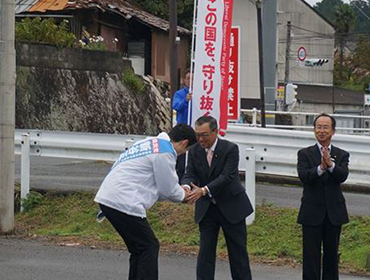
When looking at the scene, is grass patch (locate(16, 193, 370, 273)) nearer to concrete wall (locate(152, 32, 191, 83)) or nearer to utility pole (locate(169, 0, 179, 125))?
utility pole (locate(169, 0, 179, 125))

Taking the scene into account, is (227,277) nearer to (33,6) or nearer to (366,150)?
(366,150)

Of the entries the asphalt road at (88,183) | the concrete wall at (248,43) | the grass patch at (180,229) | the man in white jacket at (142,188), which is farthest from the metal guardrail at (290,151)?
the concrete wall at (248,43)

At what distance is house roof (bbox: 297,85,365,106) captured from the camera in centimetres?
5697

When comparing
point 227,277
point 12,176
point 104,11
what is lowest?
point 227,277

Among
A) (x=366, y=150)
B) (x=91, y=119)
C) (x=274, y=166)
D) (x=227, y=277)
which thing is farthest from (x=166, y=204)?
(x=91, y=119)

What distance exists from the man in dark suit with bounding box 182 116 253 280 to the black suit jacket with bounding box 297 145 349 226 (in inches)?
22.2

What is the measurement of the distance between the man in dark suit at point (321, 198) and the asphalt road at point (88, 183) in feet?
12.1

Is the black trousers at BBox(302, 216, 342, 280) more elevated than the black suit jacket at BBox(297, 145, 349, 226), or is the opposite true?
the black suit jacket at BBox(297, 145, 349, 226)

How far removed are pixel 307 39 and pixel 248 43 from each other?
14.1 m

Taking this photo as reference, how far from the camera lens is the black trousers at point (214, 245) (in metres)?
Answer: 7.50

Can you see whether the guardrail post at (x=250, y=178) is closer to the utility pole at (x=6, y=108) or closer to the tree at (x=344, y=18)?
the utility pole at (x=6, y=108)

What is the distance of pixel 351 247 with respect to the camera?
30.8ft

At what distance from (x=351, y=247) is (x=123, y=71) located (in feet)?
58.3

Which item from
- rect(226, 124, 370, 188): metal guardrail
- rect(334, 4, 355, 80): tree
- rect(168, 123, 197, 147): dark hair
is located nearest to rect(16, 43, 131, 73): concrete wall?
rect(226, 124, 370, 188): metal guardrail
